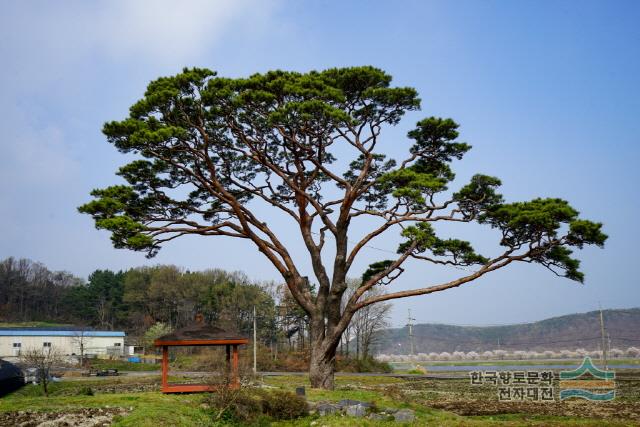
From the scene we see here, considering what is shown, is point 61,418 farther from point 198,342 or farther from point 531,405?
point 531,405

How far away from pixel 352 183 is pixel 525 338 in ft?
533

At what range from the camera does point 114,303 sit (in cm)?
7375

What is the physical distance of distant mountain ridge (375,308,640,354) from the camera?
497ft

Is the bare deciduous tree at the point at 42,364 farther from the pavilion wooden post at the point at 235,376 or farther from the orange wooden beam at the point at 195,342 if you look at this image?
the pavilion wooden post at the point at 235,376

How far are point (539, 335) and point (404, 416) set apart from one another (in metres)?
167

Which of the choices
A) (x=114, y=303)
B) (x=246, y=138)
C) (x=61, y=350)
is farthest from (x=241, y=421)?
(x=114, y=303)

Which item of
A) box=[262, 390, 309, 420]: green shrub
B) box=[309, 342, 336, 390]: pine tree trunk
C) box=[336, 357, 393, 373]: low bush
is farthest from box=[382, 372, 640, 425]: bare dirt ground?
box=[336, 357, 393, 373]: low bush

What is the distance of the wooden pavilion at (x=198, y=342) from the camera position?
15750mm

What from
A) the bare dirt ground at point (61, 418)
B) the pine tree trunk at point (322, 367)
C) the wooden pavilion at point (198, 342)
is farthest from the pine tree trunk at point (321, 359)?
the bare dirt ground at point (61, 418)

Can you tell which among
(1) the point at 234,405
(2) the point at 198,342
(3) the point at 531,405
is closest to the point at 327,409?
(1) the point at 234,405

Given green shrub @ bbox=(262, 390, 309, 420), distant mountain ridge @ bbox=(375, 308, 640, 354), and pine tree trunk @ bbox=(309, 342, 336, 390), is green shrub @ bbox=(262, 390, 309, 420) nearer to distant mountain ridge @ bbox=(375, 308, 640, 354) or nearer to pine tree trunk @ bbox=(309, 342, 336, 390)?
pine tree trunk @ bbox=(309, 342, 336, 390)

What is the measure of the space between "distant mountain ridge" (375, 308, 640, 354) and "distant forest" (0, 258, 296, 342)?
277ft

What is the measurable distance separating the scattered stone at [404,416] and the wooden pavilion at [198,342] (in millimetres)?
4336

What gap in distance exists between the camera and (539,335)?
165125mm
